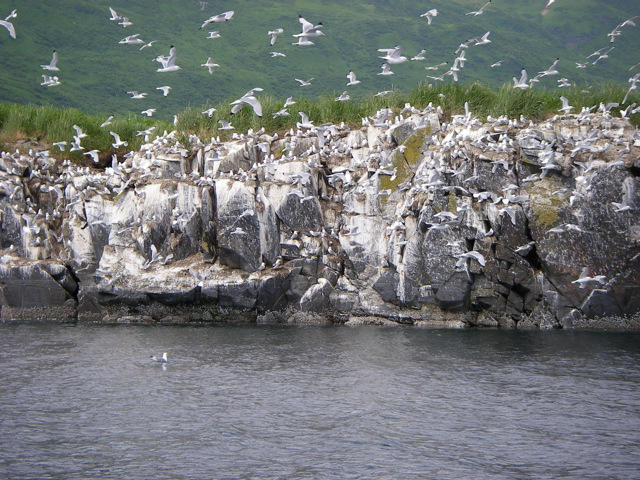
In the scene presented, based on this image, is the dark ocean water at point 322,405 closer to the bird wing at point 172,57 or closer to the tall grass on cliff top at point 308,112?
the bird wing at point 172,57

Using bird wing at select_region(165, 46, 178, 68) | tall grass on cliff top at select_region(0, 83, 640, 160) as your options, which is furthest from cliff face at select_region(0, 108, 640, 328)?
bird wing at select_region(165, 46, 178, 68)

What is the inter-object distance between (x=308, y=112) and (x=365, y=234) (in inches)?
461

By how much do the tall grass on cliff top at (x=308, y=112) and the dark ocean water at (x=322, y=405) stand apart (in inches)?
545

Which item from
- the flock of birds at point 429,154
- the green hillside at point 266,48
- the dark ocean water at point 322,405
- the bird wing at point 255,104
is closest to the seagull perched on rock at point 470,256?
the flock of birds at point 429,154

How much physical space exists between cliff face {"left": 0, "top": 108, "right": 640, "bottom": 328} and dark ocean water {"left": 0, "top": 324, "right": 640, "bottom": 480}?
230cm

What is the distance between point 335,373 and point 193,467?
7.57 m

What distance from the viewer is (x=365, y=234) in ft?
99.6

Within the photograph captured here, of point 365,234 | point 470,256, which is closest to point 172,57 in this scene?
point 365,234

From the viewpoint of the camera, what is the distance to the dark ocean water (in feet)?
48.3

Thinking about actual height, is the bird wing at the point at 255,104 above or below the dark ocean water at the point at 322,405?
above

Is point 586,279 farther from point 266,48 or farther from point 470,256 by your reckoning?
point 266,48

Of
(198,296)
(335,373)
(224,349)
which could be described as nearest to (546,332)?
(335,373)

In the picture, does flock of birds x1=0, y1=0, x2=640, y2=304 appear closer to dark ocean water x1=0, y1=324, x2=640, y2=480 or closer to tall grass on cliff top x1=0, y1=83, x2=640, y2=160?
tall grass on cliff top x1=0, y1=83, x2=640, y2=160

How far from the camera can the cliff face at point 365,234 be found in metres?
27.5
